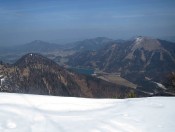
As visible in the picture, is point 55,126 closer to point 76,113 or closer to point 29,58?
point 76,113

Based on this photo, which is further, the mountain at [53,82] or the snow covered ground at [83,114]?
the mountain at [53,82]

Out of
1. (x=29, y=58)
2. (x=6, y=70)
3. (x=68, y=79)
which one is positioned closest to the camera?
(x=6, y=70)

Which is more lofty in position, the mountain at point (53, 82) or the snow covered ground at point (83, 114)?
the snow covered ground at point (83, 114)

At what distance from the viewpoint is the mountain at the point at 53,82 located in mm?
144900

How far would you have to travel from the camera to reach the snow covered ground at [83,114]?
15.2ft

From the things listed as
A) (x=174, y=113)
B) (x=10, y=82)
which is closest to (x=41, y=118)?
(x=174, y=113)

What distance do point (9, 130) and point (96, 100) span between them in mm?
1970

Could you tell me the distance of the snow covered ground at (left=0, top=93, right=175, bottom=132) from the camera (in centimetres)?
464

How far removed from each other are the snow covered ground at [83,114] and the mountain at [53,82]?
13387 cm

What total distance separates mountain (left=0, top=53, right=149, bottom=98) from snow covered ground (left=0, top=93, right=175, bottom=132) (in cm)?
13387

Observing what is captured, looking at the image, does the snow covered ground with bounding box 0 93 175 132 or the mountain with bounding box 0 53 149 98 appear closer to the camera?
the snow covered ground with bounding box 0 93 175 132

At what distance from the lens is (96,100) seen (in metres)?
5.90

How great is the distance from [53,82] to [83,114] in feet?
494

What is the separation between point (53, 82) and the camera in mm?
154625
